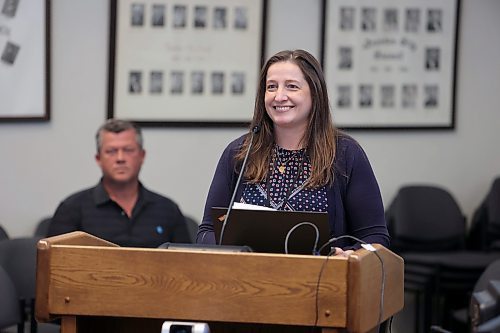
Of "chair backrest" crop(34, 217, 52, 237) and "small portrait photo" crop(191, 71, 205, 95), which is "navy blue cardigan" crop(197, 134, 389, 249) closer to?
"chair backrest" crop(34, 217, 52, 237)

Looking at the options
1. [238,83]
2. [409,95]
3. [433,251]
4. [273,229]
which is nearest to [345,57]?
[409,95]

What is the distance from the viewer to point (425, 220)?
6.41 metres

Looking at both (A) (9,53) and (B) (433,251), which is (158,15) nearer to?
(A) (9,53)

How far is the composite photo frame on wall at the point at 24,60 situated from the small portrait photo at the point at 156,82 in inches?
24.2

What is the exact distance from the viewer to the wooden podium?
8.66ft

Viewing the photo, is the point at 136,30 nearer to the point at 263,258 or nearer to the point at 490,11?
the point at 490,11

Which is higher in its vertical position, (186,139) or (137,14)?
(137,14)

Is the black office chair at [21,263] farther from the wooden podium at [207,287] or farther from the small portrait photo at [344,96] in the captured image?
the small portrait photo at [344,96]

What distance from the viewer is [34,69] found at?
231 inches

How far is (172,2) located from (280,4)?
2.29 feet

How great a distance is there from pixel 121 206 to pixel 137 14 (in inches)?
55.4

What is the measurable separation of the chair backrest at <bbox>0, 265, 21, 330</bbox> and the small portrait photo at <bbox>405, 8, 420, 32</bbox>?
10.9 ft

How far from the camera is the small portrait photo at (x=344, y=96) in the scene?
6.52m

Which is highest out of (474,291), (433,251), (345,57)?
(345,57)
